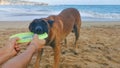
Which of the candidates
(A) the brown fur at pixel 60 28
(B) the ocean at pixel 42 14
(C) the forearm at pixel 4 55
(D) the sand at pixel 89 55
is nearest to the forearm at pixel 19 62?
(C) the forearm at pixel 4 55

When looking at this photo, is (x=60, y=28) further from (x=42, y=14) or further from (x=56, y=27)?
(x=42, y=14)

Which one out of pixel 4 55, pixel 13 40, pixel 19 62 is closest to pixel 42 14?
pixel 13 40

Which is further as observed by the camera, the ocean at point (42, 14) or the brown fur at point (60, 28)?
the ocean at point (42, 14)

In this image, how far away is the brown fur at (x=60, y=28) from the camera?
4.90 meters

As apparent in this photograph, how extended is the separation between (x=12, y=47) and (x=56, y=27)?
2.32 m

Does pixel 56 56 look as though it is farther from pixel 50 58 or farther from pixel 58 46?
pixel 50 58

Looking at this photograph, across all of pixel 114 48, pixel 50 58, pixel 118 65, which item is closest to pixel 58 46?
pixel 50 58

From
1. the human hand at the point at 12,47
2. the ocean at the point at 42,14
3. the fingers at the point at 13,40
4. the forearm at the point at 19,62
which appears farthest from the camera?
the ocean at the point at 42,14

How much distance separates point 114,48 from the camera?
7234 millimetres

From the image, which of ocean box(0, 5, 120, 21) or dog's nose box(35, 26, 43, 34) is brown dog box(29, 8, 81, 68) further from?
ocean box(0, 5, 120, 21)

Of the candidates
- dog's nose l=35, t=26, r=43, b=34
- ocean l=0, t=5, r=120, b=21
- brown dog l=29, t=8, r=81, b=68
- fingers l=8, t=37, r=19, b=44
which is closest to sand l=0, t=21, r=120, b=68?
brown dog l=29, t=8, r=81, b=68

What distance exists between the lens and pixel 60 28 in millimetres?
5453

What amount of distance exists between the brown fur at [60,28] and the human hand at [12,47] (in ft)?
5.78

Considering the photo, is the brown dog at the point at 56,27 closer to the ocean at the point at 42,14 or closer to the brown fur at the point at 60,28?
the brown fur at the point at 60,28
